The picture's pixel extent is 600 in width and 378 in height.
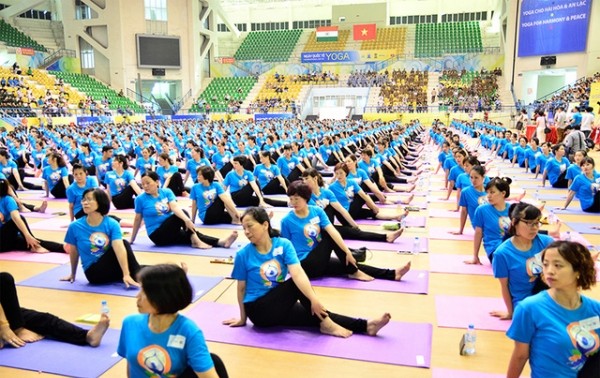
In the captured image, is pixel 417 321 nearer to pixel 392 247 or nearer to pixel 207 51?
pixel 392 247

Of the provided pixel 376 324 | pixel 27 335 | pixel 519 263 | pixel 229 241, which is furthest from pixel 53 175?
pixel 519 263

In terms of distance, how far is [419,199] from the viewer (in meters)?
10.2

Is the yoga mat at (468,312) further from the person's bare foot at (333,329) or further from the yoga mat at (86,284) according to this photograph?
the yoga mat at (86,284)

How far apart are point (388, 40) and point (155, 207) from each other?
39.9 m

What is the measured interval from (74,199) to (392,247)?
447 centimetres

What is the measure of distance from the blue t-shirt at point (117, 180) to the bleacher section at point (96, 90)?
26120 mm

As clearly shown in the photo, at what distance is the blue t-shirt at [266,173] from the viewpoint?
33.5 ft

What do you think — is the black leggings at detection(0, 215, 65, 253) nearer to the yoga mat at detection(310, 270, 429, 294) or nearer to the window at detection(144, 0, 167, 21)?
the yoga mat at detection(310, 270, 429, 294)

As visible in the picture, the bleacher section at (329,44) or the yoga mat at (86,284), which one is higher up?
the bleacher section at (329,44)

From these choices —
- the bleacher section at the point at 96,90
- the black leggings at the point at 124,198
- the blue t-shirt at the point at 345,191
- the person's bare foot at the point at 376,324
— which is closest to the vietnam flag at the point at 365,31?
the bleacher section at the point at 96,90

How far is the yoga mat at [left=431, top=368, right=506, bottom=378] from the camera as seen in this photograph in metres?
3.40

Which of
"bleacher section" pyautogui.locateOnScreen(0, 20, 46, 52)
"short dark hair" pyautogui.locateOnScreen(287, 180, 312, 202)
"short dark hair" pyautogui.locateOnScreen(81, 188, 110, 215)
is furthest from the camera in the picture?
"bleacher section" pyautogui.locateOnScreen(0, 20, 46, 52)

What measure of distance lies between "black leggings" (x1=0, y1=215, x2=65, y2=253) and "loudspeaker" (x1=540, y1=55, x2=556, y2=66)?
31477mm

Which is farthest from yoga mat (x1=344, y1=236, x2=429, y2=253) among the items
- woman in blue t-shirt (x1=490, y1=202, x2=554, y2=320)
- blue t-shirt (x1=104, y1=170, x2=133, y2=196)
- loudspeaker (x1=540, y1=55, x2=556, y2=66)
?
loudspeaker (x1=540, y1=55, x2=556, y2=66)
